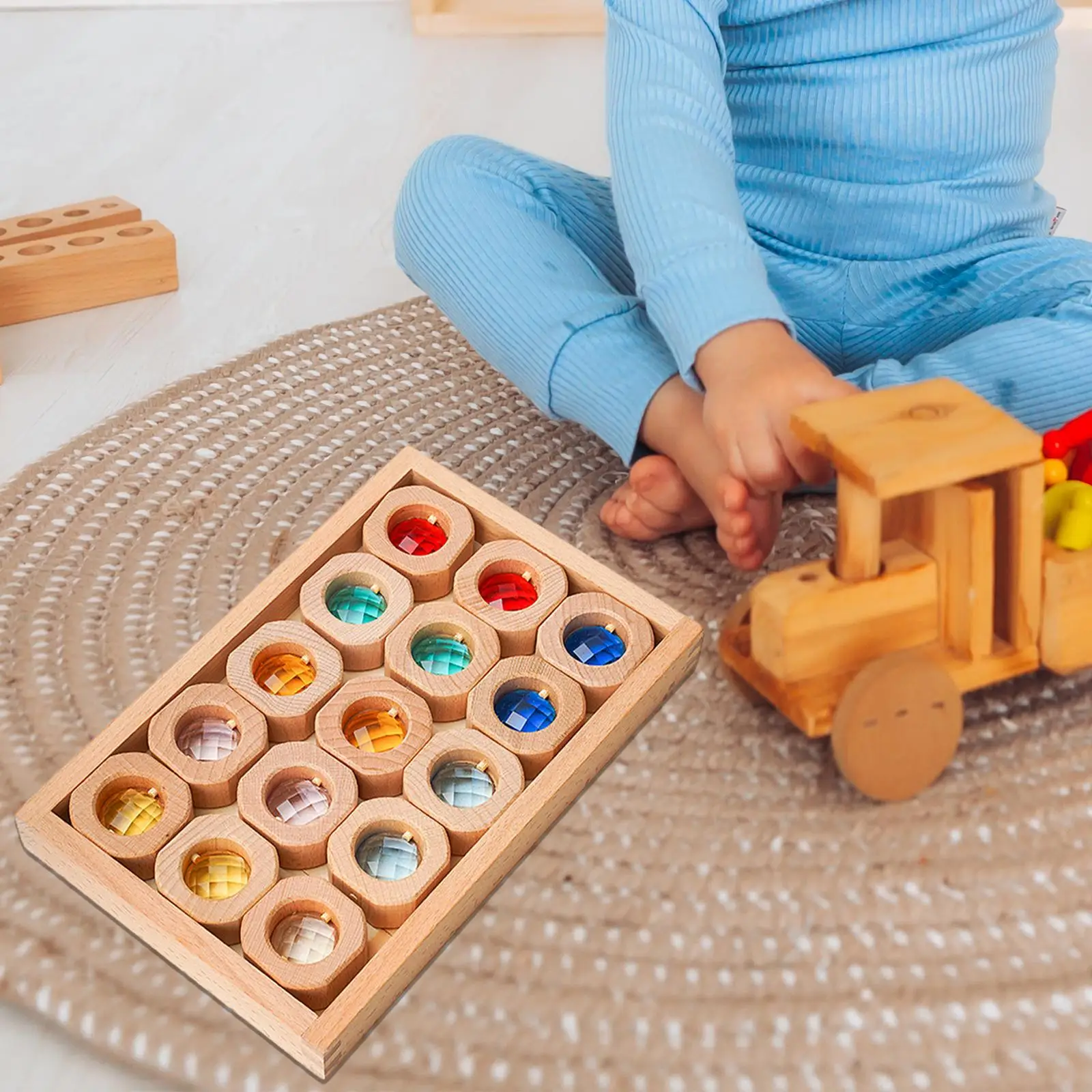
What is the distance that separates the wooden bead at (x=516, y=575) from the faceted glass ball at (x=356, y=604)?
4cm

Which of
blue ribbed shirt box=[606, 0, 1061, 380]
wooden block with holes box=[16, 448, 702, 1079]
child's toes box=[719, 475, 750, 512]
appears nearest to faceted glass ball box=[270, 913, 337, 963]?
wooden block with holes box=[16, 448, 702, 1079]

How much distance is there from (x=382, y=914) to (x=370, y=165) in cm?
85

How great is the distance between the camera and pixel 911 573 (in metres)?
0.52

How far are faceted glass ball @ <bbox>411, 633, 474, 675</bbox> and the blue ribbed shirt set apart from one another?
0.21 metres

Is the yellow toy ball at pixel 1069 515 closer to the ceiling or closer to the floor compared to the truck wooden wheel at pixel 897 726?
closer to the ceiling

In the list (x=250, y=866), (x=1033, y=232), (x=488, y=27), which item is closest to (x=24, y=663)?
(x=250, y=866)

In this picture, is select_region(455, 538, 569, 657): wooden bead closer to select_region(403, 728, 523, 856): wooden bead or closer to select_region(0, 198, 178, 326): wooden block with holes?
select_region(403, 728, 523, 856): wooden bead

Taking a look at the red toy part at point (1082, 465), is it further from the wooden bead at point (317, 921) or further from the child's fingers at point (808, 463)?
the wooden bead at point (317, 921)

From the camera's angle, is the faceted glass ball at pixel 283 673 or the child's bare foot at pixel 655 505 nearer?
the faceted glass ball at pixel 283 673

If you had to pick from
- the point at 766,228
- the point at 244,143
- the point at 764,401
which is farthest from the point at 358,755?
the point at 244,143

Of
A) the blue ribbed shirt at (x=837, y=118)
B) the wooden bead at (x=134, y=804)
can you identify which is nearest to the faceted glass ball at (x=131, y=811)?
the wooden bead at (x=134, y=804)

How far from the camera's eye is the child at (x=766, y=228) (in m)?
0.69

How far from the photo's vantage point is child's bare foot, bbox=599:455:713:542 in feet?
2.24

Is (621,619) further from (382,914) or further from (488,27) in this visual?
(488,27)
